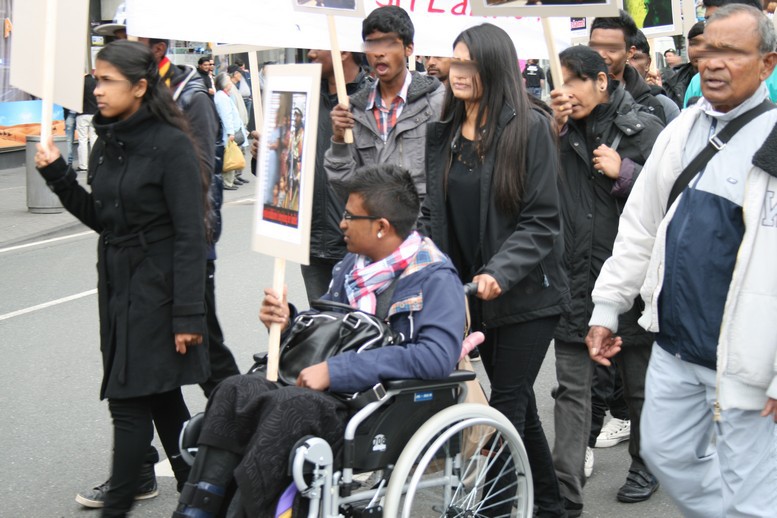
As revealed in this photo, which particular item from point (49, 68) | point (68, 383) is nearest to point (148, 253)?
point (49, 68)

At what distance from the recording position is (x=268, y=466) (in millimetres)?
3143

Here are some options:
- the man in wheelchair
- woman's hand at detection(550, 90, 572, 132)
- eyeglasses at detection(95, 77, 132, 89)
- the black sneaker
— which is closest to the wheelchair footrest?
the man in wheelchair

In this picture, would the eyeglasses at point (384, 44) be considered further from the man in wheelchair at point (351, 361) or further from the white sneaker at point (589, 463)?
the white sneaker at point (589, 463)

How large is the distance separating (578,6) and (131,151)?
1897 mm

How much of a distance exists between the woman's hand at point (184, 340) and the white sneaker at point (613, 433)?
91.5 inches

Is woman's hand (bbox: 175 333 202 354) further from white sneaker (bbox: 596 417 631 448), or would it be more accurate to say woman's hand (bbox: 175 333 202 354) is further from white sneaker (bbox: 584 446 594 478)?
white sneaker (bbox: 596 417 631 448)

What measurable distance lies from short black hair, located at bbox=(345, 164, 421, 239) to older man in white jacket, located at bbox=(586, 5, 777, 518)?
70 centimetres

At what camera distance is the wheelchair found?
128 inches

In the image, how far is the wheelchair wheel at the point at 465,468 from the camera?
3395 mm

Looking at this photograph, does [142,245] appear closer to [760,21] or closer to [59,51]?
[59,51]

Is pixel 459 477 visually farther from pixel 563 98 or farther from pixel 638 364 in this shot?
pixel 563 98

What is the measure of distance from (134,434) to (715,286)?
212cm

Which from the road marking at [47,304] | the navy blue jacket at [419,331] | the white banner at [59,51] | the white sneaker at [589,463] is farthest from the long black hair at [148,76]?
the road marking at [47,304]

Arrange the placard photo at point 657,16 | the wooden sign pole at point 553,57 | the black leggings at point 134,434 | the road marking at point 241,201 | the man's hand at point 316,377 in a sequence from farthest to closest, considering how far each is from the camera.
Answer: the road marking at point 241,201, the placard photo at point 657,16, the wooden sign pole at point 553,57, the black leggings at point 134,434, the man's hand at point 316,377
